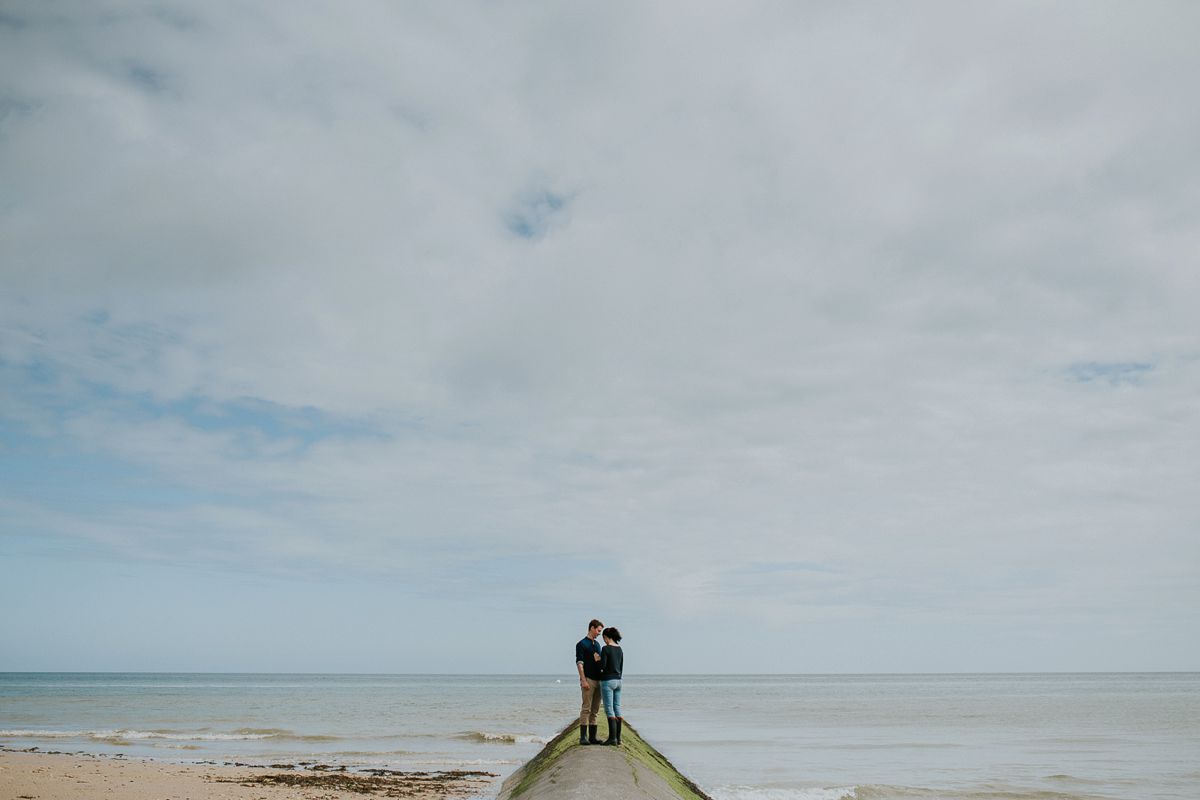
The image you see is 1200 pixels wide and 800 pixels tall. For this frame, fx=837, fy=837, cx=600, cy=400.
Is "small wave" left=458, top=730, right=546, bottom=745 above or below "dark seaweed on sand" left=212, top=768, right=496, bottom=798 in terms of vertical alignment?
below

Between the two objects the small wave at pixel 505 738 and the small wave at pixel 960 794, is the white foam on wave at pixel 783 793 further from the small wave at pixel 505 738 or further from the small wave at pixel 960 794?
the small wave at pixel 505 738

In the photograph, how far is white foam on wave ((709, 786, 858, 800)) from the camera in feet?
63.5

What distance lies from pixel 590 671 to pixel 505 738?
78.3 ft

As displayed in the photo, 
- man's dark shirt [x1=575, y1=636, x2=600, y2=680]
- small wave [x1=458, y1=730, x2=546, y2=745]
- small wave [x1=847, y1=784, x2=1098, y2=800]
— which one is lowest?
small wave [x1=458, y1=730, x2=546, y2=745]

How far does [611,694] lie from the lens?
551 inches

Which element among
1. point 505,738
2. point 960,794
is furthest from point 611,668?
point 505,738

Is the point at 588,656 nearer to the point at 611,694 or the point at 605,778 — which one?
the point at 611,694

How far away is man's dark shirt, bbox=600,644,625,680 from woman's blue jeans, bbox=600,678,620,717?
0.11 meters

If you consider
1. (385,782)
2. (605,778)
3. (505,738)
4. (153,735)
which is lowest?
(505,738)

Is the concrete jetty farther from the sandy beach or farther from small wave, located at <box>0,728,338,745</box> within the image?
small wave, located at <box>0,728,338,745</box>

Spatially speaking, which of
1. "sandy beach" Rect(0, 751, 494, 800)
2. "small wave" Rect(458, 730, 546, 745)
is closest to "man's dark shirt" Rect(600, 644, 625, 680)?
"sandy beach" Rect(0, 751, 494, 800)

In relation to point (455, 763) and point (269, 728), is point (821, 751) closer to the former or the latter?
point (455, 763)

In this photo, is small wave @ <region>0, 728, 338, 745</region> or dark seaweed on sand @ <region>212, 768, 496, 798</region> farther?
small wave @ <region>0, 728, 338, 745</region>

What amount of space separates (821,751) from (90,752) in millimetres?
24756
